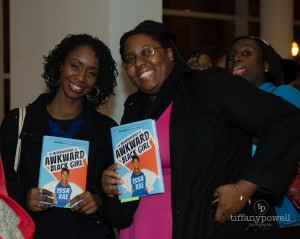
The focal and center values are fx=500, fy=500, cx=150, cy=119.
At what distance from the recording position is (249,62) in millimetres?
3508

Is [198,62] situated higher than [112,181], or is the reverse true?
[198,62]

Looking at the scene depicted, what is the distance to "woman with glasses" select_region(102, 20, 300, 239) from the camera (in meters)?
2.22

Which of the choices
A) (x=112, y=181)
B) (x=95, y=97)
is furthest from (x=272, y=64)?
(x=112, y=181)

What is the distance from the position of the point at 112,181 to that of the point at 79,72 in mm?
843

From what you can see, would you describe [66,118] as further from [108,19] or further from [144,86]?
[108,19]

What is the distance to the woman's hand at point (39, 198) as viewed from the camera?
2.76 meters

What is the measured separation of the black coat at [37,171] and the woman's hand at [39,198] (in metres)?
0.08

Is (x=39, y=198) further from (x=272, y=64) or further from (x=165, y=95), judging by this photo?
(x=272, y=64)

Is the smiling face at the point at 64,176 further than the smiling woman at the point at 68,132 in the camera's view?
No

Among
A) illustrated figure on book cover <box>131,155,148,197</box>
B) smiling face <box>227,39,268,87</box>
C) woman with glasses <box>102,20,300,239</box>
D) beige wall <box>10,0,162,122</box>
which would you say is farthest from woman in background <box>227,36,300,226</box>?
illustrated figure on book cover <box>131,155,148,197</box>

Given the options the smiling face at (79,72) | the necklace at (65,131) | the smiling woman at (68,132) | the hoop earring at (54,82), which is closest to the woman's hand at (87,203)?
the smiling woman at (68,132)

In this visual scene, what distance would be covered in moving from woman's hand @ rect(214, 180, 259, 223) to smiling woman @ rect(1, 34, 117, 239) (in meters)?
0.93

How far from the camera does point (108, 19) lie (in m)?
4.25

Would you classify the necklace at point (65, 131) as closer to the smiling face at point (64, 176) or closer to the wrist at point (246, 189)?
the smiling face at point (64, 176)
